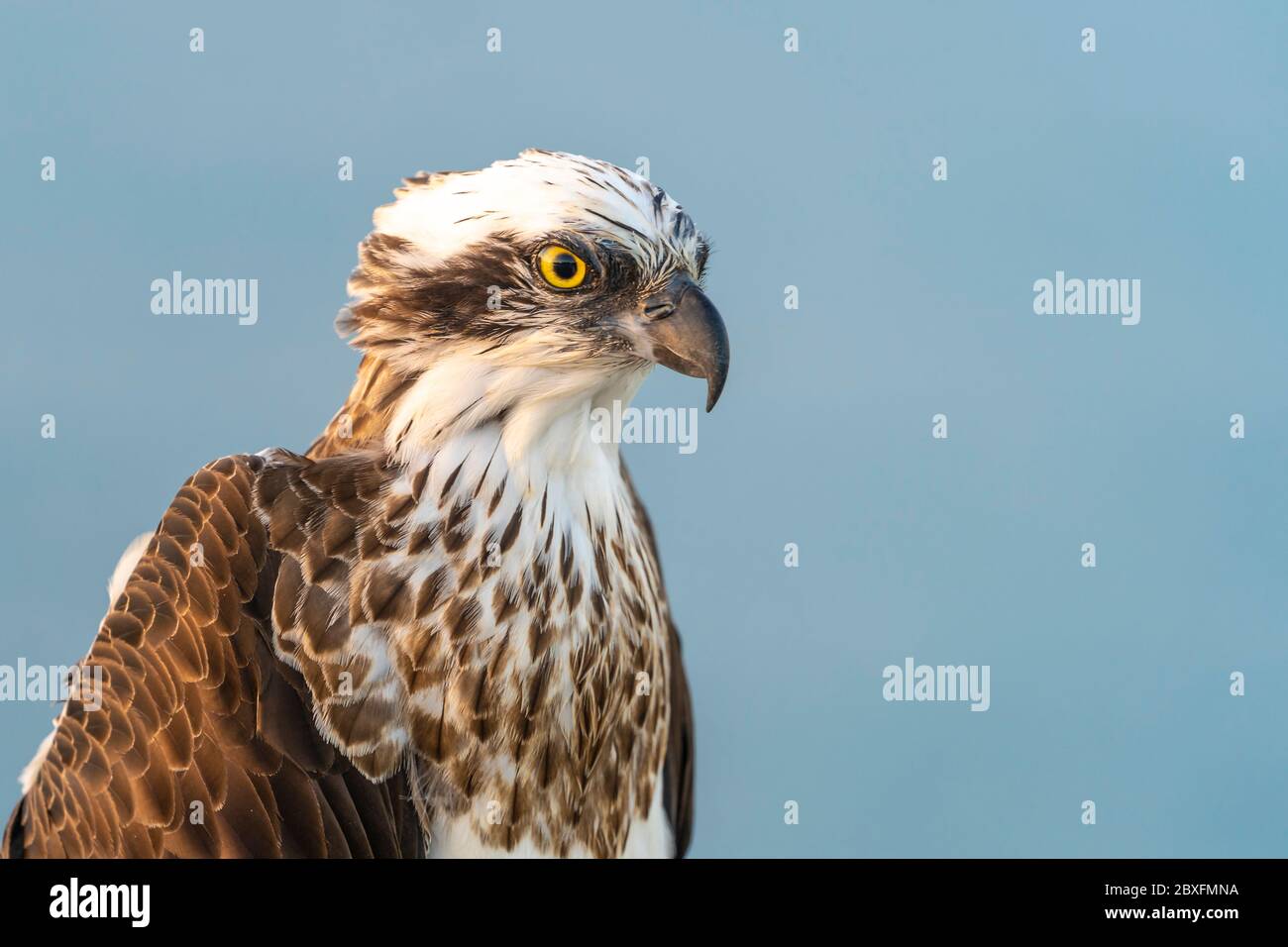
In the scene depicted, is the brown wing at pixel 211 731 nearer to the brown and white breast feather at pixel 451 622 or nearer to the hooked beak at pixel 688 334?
the brown and white breast feather at pixel 451 622

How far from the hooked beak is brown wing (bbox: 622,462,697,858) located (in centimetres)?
88

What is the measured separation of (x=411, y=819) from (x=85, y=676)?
29.5 inches

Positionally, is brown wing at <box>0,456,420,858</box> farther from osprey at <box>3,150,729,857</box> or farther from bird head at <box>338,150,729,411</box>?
bird head at <box>338,150,729,411</box>

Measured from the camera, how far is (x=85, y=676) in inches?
116

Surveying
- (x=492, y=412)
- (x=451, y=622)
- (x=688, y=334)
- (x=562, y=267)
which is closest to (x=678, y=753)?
(x=451, y=622)

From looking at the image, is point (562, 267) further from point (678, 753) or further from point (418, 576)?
point (678, 753)

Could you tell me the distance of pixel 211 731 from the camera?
2746 millimetres

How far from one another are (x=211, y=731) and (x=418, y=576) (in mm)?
492

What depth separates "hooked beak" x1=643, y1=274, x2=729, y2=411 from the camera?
2.68 m

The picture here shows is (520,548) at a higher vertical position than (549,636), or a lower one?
higher
